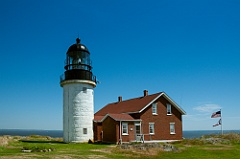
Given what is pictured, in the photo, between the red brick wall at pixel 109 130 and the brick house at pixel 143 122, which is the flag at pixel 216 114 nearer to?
the brick house at pixel 143 122

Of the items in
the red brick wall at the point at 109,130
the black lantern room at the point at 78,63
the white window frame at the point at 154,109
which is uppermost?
the black lantern room at the point at 78,63

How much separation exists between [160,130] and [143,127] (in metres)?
2.55

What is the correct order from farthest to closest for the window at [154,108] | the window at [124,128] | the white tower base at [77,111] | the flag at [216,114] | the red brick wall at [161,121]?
the flag at [216,114] → the window at [154,108] → the red brick wall at [161,121] → the white tower base at [77,111] → the window at [124,128]

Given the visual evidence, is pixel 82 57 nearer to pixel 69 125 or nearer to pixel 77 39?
pixel 77 39

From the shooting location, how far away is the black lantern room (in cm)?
2842

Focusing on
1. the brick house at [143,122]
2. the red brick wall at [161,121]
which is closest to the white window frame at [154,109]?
the brick house at [143,122]

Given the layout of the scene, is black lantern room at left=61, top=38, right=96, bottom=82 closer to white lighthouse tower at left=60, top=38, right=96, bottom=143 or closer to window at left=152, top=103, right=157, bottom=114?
white lighthouse tower at left=60, top=38, right=96, bottom=143

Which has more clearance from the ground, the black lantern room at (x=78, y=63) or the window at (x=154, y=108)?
the black lantern room at (x=78, y=63)

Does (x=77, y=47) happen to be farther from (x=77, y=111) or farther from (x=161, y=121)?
(x=161, y=121)

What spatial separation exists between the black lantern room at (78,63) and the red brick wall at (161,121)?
7.41 m

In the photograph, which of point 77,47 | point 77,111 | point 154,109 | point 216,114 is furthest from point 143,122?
point 216,114

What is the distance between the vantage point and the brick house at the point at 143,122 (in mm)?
27562

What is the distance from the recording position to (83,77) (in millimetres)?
28547

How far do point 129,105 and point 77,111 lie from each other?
7083 mm
